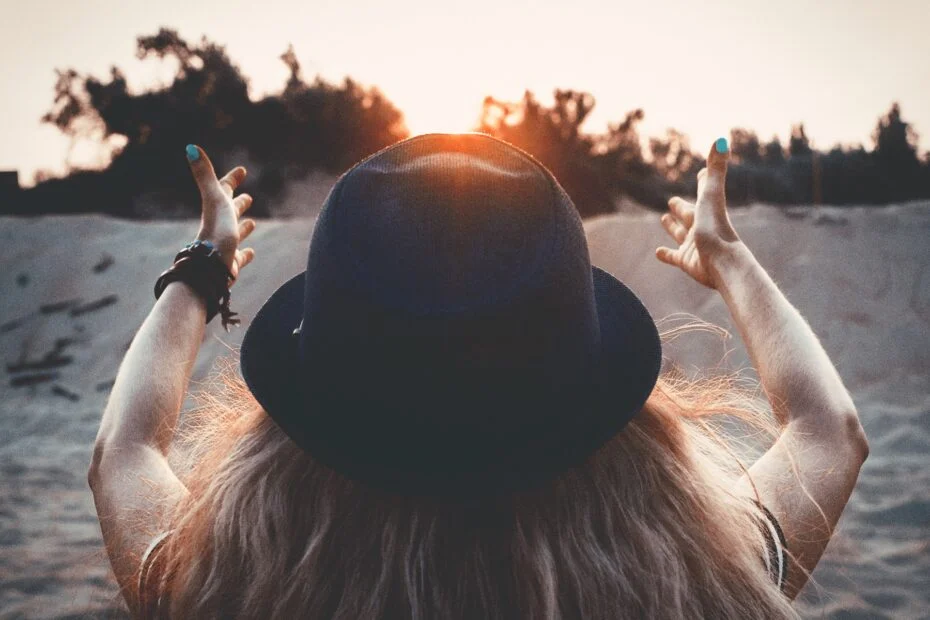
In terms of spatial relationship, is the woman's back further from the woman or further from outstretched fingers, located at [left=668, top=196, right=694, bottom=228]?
outstretched fingers, located at [left=668, top=196, right=694, bottom=228]

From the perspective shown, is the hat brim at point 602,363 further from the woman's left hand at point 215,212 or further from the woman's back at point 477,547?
the woman's left hand at point 215,212

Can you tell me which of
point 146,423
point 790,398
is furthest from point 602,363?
point 146,423

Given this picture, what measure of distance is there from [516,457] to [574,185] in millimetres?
12654

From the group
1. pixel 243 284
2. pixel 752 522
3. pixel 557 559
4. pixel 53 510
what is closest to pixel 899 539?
pixel 752 522

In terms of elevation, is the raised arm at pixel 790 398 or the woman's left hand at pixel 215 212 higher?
the woman's left hand at pixel 215 212

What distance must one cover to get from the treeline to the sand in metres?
4.24

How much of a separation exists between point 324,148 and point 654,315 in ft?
38.9

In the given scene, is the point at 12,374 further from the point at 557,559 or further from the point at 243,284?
the point at 557,559

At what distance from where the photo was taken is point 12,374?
7.39 meters

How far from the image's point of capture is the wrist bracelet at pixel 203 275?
53.2 inches

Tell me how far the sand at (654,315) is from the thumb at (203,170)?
2.09m

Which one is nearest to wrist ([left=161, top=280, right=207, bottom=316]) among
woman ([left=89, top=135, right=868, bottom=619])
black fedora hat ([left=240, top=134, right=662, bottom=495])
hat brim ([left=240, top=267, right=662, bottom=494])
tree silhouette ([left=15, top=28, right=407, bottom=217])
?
hat brim ([left=240, top=267, right=662, bottom=494])

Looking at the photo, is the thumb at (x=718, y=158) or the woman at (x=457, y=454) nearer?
the woman at (x=457, y=454)

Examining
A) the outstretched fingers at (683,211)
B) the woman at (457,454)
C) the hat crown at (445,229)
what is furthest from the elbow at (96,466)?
the outstretched fingers at (683,211)
